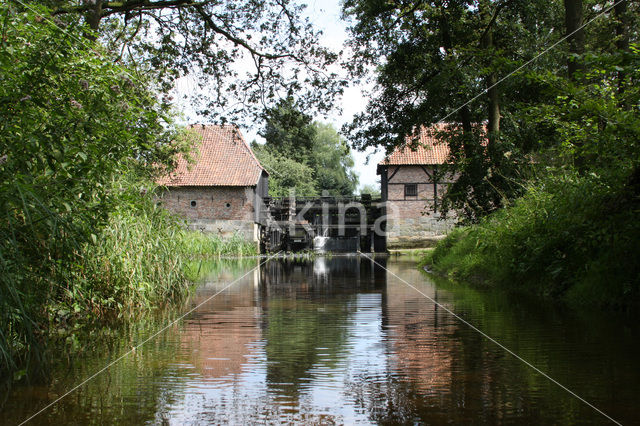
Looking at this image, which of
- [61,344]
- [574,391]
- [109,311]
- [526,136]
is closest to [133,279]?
[109,311]

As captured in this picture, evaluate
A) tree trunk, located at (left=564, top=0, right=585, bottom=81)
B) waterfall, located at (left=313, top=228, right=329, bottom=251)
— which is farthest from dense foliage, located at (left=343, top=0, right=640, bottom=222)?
waterfall, located at (left=313, top=228, right=329, bottom=251)

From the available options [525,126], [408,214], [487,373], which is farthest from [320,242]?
[487,373]

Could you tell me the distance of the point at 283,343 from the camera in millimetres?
6176

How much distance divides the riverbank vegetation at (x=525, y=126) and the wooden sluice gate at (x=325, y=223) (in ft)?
69.3

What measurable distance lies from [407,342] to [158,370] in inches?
95.6

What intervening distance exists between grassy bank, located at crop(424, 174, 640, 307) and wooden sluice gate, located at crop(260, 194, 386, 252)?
27358 mm

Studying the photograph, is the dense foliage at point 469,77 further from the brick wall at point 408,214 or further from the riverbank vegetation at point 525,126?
the brick wall at point 408,214

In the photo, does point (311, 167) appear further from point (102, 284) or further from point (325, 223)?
point (102, 284)

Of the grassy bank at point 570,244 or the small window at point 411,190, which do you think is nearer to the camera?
the grassy bank at point 570,244

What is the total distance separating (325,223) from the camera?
146ft

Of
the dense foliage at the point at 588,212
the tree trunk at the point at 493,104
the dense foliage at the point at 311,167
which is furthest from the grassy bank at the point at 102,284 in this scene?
the dense foliage at the point at 311,167

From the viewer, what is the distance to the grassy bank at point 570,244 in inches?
300

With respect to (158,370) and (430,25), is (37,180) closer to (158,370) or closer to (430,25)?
(158,370)

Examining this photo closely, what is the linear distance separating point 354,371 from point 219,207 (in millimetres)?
36858
